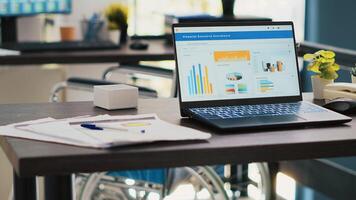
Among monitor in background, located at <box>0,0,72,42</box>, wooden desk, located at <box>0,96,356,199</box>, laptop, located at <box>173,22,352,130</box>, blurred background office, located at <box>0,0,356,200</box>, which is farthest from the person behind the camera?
monitor in background, located at <box>0,0,72,42</box>

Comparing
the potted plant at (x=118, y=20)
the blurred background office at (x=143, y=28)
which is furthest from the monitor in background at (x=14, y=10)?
the potted plant at (x=118, y=20)

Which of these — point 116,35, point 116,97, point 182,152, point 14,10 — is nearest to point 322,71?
point 116,97

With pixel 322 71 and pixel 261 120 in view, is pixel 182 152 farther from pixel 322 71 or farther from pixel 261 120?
pixel 322 71

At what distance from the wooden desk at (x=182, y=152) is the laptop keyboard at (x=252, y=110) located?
0.05 metres

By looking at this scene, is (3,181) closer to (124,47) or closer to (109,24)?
(124,47)

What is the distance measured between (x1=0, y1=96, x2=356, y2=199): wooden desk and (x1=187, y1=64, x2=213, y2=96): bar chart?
0.10 metres

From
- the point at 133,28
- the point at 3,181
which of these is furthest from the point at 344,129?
the point at 133,28

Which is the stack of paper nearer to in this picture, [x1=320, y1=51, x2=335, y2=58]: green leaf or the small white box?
the small white box

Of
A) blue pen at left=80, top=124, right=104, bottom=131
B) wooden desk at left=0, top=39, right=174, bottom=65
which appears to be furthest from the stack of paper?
wooden desk at left=0, top=39, right=174, bottom=65

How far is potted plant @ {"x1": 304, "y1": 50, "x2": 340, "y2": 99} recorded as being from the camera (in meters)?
2.09

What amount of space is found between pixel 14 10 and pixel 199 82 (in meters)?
2.23

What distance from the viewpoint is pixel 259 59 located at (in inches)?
75.2

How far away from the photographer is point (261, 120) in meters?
1.71

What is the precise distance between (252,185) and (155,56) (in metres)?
0.83
